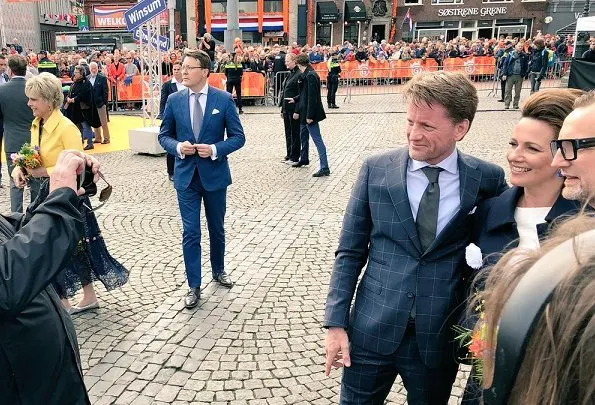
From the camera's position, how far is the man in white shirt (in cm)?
159

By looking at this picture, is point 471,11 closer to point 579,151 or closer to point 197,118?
point 197,118

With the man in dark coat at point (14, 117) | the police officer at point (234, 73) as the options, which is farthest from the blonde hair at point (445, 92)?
the police officer at point (234, 73)

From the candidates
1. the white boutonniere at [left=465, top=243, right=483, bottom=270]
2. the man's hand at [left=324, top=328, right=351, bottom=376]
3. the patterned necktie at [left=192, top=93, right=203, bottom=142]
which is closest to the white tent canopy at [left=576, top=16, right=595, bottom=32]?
the patterned necktie at [left=192, top=93, right=203, bottom=142]

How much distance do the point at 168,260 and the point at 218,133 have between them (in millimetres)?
1569

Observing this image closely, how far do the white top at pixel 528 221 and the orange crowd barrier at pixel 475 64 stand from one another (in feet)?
76.6

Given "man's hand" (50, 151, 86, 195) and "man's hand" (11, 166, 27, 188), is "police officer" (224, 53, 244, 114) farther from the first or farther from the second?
"man's hand" (50, 151, 86, 195)

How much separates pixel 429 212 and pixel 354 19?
129 feet

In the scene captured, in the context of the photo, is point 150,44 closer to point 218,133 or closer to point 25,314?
point 218,133

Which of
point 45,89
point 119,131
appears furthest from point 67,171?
point 119,131

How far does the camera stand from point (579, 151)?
1.60 metres

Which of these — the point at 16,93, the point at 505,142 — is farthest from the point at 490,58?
the point at 16,93

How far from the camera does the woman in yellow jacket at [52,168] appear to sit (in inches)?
171

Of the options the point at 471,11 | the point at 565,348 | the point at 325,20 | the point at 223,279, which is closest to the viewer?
the point at 565,348

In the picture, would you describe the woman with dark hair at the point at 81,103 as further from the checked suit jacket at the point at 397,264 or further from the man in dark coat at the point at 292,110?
the checked suit jacket at the point at 397,264
